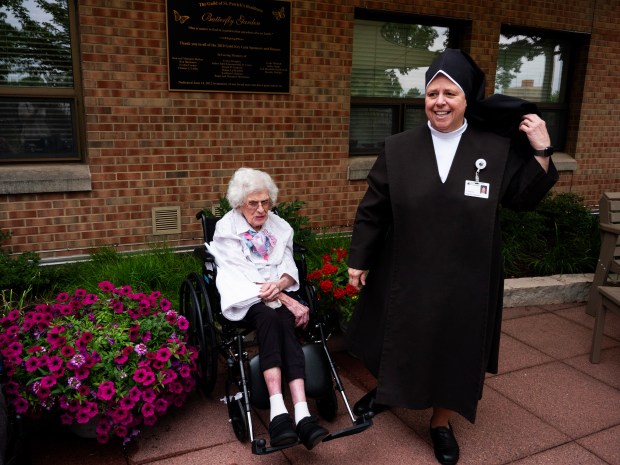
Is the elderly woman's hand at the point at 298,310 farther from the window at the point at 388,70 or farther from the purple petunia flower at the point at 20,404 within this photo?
the window at the point at 388,70

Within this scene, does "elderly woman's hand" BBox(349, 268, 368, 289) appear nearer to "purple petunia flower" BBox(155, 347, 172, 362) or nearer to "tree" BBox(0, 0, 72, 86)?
"purple petunia flower" BBox(155, 347, 172, 362)

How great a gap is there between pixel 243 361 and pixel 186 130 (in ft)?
9.65

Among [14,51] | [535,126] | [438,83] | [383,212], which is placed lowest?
[383,212]

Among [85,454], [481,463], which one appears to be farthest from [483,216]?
[85,454]

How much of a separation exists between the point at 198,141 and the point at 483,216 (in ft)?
11.1

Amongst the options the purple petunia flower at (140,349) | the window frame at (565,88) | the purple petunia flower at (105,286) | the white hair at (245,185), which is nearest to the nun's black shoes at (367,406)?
the purple petunia flower at (140,349)

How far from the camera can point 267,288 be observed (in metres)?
3.01

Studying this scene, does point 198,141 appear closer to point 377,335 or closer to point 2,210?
point 2,210

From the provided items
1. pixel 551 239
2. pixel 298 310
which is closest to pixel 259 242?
pixel 298 310

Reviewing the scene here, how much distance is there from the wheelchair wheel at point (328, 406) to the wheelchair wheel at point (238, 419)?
17.5 inches

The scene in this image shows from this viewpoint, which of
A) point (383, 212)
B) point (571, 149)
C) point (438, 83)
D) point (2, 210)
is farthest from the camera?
point (571, 149)

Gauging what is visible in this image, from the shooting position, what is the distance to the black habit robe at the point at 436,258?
97.6 inches

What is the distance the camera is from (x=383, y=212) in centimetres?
268

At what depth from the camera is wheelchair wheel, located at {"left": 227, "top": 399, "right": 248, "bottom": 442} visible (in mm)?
2801
